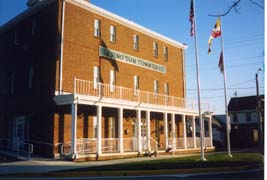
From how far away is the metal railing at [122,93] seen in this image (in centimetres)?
1470

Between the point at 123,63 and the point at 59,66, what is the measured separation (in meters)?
4.13

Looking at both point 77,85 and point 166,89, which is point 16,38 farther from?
point 166,89

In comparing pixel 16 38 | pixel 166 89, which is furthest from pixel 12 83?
pixel 166 89

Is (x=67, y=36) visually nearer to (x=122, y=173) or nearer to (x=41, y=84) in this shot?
(x=41, y=84)

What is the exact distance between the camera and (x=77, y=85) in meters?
14.7

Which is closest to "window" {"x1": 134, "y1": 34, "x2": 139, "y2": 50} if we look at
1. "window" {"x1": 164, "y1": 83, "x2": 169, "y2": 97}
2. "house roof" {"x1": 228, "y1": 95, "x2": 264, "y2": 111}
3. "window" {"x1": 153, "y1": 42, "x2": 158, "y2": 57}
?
"window" {"x1": 153, "y1": 42, "x2": 158, "y2": 57}

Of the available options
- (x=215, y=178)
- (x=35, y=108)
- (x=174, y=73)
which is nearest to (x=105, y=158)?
(x=35, y=108)

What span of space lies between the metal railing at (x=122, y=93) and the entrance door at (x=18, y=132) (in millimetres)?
3113

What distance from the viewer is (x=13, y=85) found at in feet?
54.9

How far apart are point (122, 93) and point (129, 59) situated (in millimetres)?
2002

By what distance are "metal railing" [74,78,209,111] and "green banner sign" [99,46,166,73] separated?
1.51 meters

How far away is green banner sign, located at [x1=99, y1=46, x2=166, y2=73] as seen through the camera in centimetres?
1660

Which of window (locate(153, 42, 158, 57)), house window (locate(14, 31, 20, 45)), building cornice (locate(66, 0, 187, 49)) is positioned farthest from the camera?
window (locate(153, 42, 158, 57))

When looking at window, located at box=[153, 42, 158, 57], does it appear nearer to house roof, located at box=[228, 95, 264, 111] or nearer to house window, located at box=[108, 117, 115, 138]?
house window, located at box=[108, 117, 115, 138]
